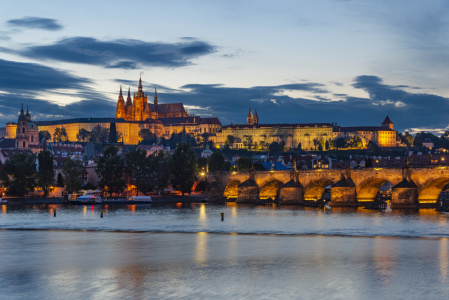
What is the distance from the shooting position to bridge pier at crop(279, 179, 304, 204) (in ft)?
268

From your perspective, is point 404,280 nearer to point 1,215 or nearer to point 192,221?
point 192,221

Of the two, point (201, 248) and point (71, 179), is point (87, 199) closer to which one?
point (71, 179)

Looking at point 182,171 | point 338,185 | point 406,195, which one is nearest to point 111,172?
point 182,171

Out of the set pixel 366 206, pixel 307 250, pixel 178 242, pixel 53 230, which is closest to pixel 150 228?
pixel 53 230

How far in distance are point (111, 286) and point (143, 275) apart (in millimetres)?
2631

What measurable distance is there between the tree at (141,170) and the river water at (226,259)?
133ft

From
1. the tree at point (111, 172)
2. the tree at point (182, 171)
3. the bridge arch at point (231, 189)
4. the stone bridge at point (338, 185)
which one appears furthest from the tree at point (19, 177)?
the bridge arch at point (231, 189)

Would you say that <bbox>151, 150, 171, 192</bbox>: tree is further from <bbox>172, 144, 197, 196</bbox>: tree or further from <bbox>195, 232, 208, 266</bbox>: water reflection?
<bbox>195, 232, 208, 266</bbox>: water reflection

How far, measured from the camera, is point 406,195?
6825cm

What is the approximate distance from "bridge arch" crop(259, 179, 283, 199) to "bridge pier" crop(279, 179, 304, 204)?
675 centimetres

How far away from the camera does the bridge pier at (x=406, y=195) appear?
→ 68000mm

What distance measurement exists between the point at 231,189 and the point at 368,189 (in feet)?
78.1

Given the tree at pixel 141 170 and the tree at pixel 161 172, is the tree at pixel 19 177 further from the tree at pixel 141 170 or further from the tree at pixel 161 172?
the tree at pixel 161 172

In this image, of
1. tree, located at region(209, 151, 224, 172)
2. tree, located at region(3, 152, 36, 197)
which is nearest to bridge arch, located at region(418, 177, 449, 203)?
tree, located at region(3, 152, 36, 197)
